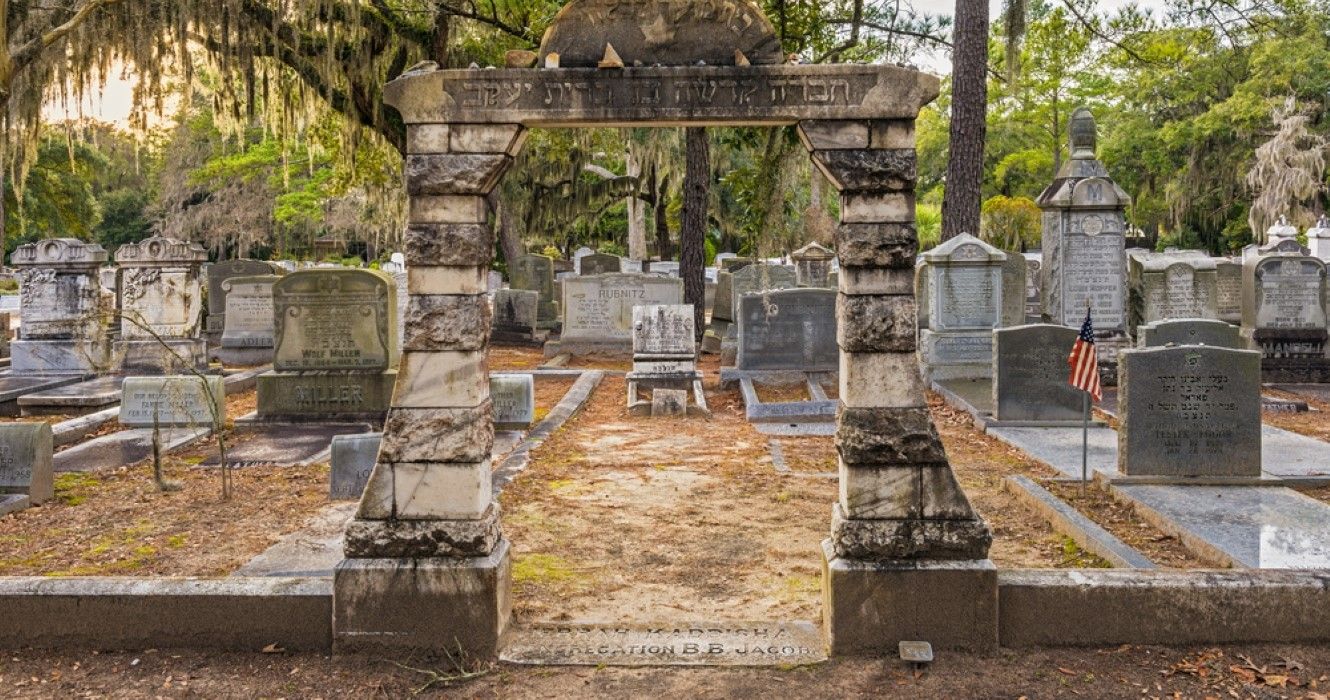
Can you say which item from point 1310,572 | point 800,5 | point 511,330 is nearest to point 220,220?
point 511,330

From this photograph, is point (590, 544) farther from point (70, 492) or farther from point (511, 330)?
point (511, 330)

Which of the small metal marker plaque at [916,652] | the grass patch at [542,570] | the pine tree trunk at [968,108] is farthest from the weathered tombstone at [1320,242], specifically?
the small metal marker plaque at [916,652]

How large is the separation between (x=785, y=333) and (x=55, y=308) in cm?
1013

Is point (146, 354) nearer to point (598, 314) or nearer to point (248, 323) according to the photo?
point (248, 323)

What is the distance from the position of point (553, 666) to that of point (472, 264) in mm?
1790

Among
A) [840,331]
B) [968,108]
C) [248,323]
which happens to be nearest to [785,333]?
[968,108]

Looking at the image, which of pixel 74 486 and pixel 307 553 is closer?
pixel 307 553

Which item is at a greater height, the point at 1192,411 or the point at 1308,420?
the point at 1192,411

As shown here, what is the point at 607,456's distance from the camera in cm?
925

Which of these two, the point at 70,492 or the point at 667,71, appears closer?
the point at 667,71

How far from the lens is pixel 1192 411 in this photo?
7.16m

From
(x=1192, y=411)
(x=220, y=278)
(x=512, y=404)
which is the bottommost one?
(x=512, y=404)

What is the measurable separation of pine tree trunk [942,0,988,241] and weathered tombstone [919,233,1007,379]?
1133 millimetres

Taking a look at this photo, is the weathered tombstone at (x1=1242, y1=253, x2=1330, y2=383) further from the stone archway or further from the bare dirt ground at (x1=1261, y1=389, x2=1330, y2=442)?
the stone archway
